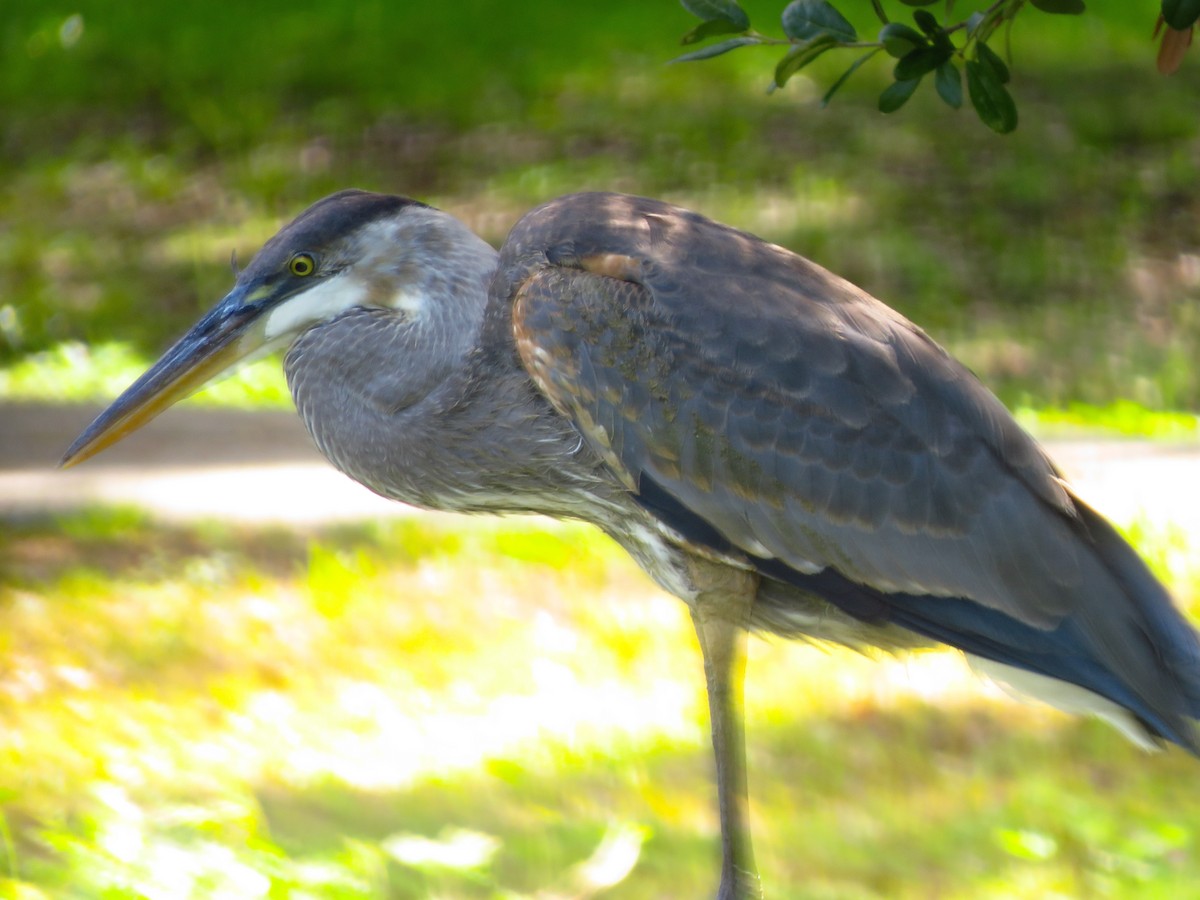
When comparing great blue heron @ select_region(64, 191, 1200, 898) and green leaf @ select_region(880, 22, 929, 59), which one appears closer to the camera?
green leaf @ select_region(880, 22, 929, 59)

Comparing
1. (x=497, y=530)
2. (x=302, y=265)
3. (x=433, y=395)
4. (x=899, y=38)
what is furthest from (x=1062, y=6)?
(x=497, y=530)

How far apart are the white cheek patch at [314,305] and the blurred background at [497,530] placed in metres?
0.95

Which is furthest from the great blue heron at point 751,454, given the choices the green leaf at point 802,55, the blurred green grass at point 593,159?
the blurred green grass at point 593,159

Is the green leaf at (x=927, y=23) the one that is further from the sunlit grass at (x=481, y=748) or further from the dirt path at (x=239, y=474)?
the dirt path at (x=239, y=474)

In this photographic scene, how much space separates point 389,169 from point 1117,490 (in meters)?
5.88

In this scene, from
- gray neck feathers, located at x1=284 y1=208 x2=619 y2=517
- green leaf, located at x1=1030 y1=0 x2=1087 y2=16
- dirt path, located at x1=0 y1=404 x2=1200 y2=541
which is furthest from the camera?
dirt path, located at x1=0 y1=404 x2=1200 y2=541

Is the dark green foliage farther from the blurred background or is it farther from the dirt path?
the dirt path

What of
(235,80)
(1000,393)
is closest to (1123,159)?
(1000,393)

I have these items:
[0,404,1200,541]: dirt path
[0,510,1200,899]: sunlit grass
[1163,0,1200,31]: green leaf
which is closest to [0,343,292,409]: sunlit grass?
[0,404,1200,541]: dirt path

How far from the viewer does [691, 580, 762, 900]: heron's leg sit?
319cm

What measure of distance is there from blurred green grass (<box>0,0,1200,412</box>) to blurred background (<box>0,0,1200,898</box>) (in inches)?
1.3

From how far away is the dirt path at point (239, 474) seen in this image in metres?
6.02

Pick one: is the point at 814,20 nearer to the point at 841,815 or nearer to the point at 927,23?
the point at 927,23

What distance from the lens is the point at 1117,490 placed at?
5.98 meters
